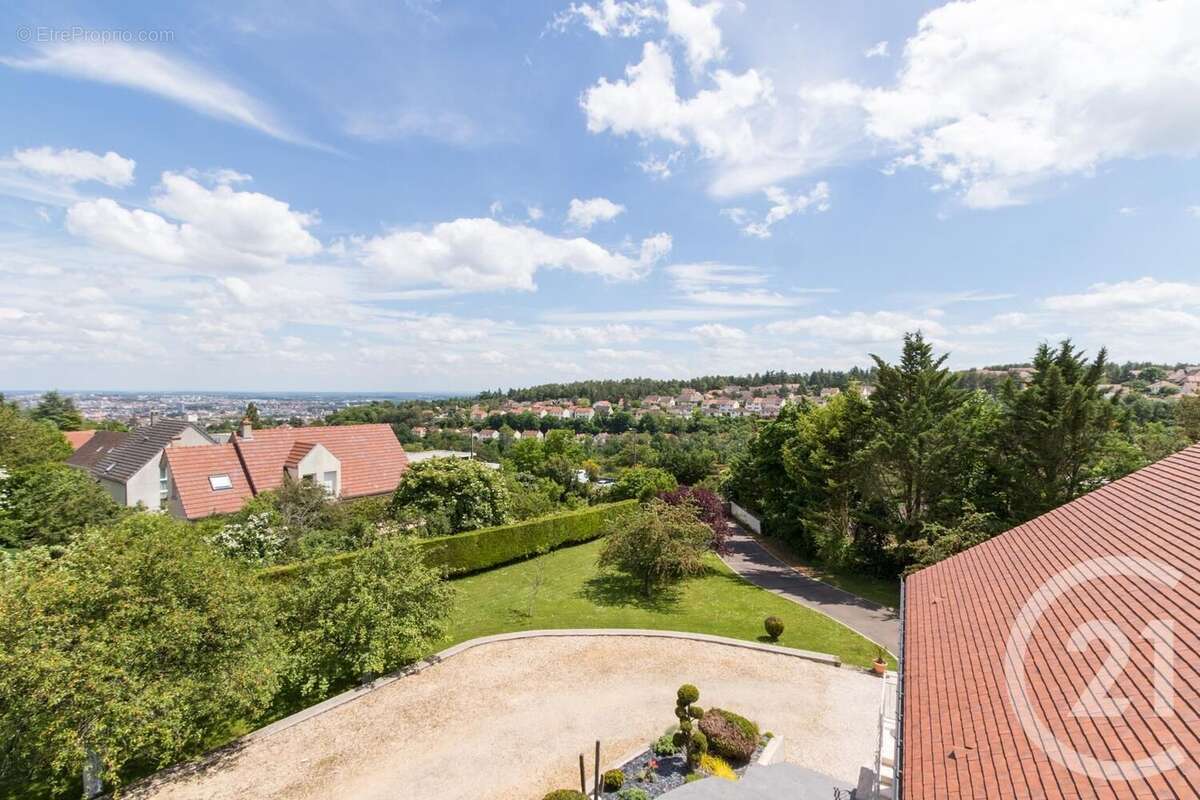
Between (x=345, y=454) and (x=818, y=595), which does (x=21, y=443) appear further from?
(x=818, y=595)

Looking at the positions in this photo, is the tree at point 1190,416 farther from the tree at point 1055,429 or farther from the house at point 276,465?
the house at point 276,465

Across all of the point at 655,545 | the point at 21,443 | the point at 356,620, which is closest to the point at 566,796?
the point at 356,620

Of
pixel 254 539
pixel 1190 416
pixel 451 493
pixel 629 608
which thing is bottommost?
pixel 629 608

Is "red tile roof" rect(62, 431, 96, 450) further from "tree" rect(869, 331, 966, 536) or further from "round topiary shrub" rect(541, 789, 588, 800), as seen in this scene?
"tree" rect(869, 331, 966, 536)

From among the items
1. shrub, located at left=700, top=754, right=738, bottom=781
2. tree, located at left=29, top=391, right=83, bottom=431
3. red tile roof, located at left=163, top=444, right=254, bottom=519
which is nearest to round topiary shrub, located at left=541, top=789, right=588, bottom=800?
shrub, located at left=700, top=754, right=738, bottom=781

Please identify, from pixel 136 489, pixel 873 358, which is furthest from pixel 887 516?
pixel 136 489

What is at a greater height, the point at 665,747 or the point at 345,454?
the point at 345,454

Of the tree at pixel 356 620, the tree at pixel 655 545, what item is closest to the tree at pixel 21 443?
the tree at pixel 356 620
